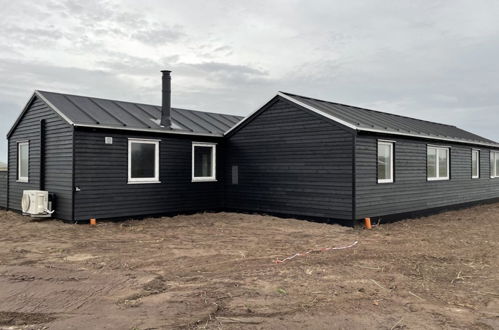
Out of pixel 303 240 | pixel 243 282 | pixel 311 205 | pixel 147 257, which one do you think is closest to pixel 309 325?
pixel 243 282

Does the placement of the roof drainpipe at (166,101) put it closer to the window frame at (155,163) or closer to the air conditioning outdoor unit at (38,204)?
the window frame at (155,163)

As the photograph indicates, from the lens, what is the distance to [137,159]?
13.0 m

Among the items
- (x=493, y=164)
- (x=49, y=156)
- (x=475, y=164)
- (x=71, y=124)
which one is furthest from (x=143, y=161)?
(x=493, y=164)

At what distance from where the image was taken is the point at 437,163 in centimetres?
1583

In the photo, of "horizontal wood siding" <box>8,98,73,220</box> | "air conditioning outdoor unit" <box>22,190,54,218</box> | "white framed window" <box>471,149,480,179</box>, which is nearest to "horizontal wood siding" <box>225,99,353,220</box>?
"horizontal wood siding" <box>8,98,73,220</box>

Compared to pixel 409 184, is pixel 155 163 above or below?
above

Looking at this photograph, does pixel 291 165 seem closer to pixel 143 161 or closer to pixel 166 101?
pixel 143 161

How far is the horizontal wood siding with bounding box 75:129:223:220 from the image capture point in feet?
38.5

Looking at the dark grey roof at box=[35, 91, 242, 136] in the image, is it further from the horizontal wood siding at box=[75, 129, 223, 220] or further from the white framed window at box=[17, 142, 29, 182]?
the white framed window at box=[17, 142, 29, 182]

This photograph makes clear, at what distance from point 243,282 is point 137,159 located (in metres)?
7.88

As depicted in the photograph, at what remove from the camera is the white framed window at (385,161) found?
12.8 m

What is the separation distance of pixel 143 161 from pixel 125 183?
0.95m

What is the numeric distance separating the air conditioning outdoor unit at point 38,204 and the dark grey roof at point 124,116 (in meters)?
2.41

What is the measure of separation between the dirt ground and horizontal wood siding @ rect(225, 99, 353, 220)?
1.44 m
